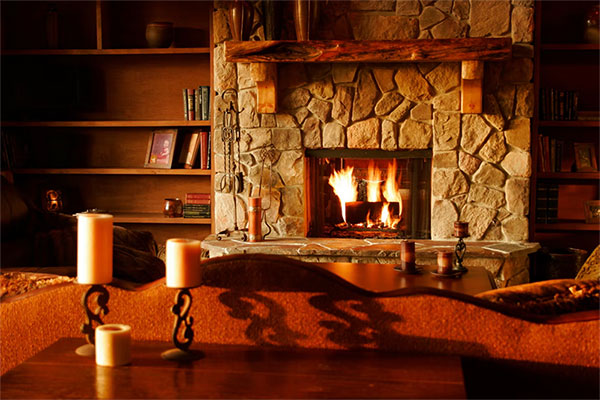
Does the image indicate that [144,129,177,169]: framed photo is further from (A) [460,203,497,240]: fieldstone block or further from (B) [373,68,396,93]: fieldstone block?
(A) [460,203,497,240]: fieldstone block

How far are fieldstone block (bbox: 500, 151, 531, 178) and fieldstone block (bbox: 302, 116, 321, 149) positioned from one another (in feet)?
3.98

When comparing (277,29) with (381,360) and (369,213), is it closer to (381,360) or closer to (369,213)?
(369,213)

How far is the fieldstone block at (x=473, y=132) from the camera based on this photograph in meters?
4.27

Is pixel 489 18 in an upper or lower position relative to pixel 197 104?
upper

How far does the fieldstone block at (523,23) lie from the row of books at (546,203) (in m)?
0.99

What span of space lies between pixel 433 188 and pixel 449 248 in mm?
477

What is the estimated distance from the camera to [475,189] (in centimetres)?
432

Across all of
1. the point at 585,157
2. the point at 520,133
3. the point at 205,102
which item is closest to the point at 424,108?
the point at 520,133

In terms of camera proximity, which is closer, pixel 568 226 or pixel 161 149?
pixel 568 226

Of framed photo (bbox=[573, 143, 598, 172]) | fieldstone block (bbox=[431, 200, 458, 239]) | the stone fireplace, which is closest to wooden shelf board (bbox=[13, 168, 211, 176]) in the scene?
the stone fireplace

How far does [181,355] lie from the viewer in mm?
1350

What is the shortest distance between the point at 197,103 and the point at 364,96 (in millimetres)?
1227

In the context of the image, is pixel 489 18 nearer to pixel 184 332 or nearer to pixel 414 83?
pixel 414 83

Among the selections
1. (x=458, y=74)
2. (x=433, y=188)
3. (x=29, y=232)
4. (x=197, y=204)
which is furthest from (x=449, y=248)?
(x=29, y=232)
